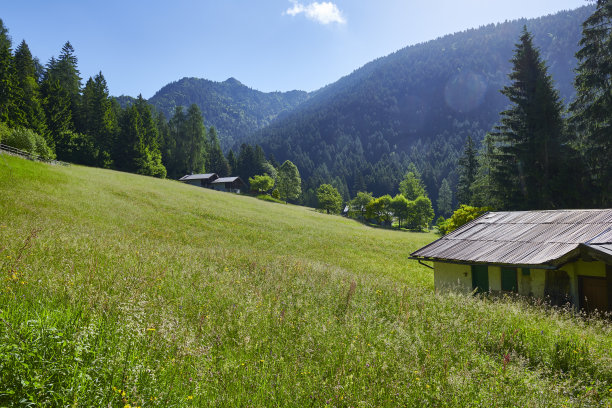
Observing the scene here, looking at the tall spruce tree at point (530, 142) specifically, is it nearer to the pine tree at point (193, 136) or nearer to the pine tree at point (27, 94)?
the pine tree at point (27, 94)

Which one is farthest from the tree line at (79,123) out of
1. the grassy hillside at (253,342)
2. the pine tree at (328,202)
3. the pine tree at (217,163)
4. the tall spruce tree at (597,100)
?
the tall spruce tree at (597,100)

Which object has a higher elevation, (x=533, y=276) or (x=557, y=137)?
(x=557, y=137)

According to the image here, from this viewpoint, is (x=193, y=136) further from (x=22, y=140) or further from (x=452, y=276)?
(x=452, y=276)

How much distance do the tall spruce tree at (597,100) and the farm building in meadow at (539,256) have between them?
17533 mm

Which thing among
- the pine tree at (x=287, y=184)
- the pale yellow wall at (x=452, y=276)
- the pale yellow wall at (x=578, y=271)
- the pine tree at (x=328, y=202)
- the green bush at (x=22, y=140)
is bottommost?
the pale yellow wall at (x=452, y=276)

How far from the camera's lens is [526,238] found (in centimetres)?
1320

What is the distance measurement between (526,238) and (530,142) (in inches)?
975

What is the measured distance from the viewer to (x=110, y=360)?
3.10 m

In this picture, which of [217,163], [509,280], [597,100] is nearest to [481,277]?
[509,280]

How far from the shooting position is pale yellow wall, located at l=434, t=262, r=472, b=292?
15.2m

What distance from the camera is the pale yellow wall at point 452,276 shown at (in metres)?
15.2

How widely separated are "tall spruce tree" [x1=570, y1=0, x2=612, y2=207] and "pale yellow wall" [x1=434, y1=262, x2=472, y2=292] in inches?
848

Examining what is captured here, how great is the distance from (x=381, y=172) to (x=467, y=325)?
515 feet

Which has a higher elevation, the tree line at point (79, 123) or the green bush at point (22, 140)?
the tree line at point (79, 123)
